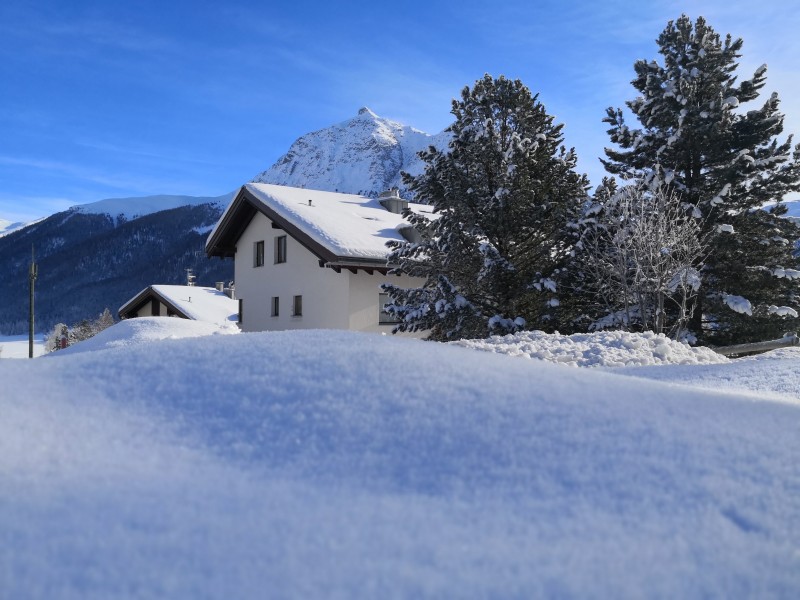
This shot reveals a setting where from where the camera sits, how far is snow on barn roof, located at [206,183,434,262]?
57.8 ft

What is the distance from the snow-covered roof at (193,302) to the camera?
106 ft

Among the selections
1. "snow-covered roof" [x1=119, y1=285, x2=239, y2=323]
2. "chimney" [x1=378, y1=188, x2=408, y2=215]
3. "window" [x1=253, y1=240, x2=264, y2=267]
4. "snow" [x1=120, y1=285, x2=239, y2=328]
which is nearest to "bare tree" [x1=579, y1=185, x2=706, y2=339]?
"chimney" [x1=378, y1=188, x2=408, y2=215]

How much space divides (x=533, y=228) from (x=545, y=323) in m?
2.46

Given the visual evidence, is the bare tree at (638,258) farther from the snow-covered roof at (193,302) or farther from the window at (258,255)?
the snow-covered roof at (193,302)

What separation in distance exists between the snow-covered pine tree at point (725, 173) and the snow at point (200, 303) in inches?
877

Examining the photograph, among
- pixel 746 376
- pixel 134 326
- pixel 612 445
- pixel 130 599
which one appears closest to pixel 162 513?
pixel 130 599

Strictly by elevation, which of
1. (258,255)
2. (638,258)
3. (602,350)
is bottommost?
(602,350)

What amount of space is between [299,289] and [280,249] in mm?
2070

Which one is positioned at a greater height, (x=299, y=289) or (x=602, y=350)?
(x=299, y=289)

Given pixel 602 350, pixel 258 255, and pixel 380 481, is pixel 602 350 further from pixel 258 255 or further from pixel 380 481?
pixel 258 255

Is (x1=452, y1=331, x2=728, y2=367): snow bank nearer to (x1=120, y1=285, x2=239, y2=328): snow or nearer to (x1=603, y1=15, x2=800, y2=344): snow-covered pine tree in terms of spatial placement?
(x1=603, y1=15, x2=800, y2=344): snow-covered pine tree

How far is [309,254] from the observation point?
1936 cm

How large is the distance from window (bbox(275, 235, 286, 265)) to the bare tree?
34.8ft

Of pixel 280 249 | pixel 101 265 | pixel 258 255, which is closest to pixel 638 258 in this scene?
pixel 280 249
